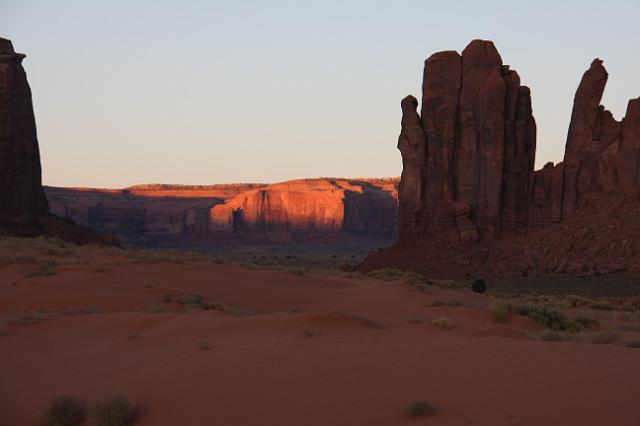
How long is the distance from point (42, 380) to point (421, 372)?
512 cm

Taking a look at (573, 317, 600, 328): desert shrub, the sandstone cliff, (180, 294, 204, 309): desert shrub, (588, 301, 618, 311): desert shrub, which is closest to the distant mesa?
(588, 301, 618, 311): desert shrub

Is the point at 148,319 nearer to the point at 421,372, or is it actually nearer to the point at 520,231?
the point at 421,372

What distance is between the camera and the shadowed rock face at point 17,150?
4741 centimetres

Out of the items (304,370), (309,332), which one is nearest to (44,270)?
(309,332)

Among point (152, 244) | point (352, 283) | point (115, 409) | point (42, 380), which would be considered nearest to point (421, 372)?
point (115, 409)

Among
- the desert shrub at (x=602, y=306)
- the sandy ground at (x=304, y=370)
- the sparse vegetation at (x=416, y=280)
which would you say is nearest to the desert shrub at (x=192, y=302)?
the sandy ground at (x=304, y=370)

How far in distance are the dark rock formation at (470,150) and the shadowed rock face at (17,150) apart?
82.8 feet

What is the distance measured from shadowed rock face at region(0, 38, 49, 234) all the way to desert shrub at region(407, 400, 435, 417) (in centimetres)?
4367

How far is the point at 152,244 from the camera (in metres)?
114

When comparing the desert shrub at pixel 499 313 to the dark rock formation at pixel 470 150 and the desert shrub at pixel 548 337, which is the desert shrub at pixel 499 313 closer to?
the desert shrub at pixel 548 337


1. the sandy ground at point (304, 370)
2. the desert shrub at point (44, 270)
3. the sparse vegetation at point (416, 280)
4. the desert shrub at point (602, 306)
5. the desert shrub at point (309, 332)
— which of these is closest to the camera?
the sandy ground at point (304, 370)

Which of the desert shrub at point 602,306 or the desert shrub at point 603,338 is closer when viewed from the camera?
the desert shrub at point 603,338

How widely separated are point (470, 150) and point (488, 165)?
1.62 metres

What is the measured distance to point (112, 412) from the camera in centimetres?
778
